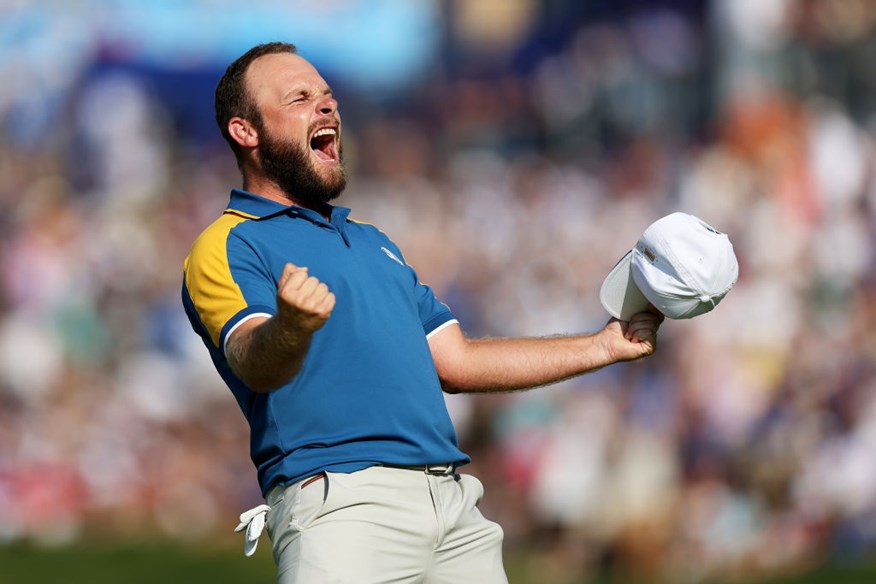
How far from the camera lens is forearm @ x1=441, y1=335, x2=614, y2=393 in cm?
433

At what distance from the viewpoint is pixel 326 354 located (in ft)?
12.7

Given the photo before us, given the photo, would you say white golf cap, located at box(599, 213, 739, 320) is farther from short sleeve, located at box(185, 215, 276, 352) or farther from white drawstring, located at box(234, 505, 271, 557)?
white drawstring, located at box(234, 505, 271, 557)

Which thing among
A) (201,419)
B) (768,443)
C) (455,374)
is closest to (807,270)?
(768,443)

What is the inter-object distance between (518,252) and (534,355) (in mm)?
7645

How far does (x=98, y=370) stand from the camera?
13.9 m

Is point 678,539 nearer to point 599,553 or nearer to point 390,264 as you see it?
point 599,553

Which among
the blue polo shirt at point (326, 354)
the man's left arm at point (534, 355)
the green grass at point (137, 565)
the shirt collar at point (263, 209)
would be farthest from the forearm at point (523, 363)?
the green grass at point (137, 565)

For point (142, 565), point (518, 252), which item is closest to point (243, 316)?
point (142, 565)

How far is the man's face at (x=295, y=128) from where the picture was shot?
423cm

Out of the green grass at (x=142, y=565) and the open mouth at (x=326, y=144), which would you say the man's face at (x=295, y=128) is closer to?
the open mouth at (x=326, y=144)

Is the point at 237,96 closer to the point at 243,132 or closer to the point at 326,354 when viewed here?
the point at 243,132

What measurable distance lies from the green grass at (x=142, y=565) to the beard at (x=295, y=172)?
18.0ft

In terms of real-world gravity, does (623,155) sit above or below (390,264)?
above

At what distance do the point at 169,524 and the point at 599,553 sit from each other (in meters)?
4.84
